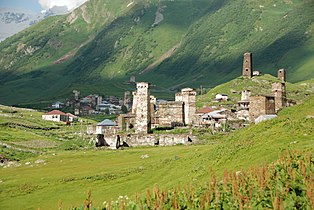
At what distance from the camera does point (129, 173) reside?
40.4 metres

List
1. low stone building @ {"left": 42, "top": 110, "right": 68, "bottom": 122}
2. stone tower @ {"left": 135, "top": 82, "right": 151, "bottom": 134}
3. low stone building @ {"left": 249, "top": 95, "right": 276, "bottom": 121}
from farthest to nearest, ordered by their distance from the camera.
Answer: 1. low stone building @ {"left": 42, "top": 110, "right": 68, "bottom": 122}
2. low stone building @ {"left": 249, "top": 95, "right": 276, "bottom": 121}
3. stone tower @ {"left": 135, "top": 82, "right": 151, "bottom": 134}

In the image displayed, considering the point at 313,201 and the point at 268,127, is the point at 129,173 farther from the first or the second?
the point at 313,201

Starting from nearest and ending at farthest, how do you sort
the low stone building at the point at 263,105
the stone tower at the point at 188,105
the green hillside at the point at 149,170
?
1. the green hillside at the point at 149,170
2. the low stone building at the point at 263,105
3. the stone tower at the point at 188,105

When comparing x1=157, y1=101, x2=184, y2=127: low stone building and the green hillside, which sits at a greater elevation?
x1=157, y1=101, x2=184, y2=127: low stone building

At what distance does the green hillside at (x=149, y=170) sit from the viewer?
28.0m

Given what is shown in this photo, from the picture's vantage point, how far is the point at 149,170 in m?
39.5

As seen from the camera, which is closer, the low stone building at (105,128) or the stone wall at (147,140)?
the stone wall at (147,140)

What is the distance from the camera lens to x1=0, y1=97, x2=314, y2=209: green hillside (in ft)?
91.8

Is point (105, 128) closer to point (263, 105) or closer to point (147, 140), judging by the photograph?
point (147, 140)

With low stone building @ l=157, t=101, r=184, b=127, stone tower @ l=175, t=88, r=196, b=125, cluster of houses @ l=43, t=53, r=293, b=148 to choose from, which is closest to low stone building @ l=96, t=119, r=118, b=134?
cluster of houses @ l=43, t=53, r=293, b=148

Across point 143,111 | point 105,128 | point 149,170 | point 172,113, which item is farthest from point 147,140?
point 149,170

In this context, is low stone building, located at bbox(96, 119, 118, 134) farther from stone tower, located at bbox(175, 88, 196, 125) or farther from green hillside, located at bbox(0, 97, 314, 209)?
green hillside, located at bbox(0, 97, 314, 209)

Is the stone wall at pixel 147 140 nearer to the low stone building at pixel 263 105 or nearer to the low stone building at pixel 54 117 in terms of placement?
the low stone building at pixel 263 105

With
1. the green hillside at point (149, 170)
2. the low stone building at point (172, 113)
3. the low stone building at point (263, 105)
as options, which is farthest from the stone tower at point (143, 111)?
the green hillside at point (149, 170)
